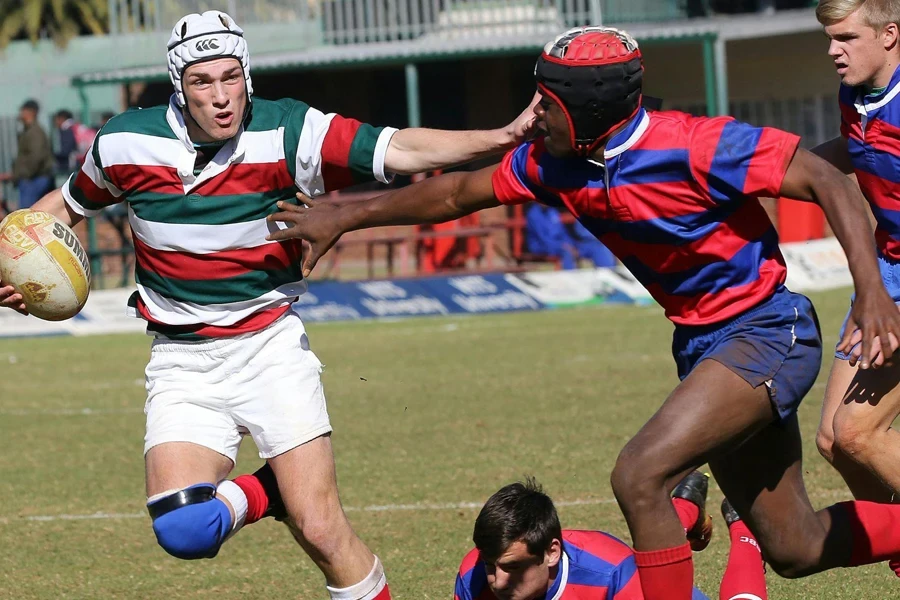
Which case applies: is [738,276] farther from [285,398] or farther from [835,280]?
[835,280]

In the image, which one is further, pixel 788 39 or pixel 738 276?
pixel 788 39

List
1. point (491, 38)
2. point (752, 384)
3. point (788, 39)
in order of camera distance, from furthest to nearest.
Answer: point (788, 39) < point (491, 38) < point (752, 384)

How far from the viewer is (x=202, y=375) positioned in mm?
5164

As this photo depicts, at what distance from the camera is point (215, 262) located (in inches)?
202

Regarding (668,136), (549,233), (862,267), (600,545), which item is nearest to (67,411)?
(600,545)

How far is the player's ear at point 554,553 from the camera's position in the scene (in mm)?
4738

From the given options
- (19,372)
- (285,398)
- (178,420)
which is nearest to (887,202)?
(285,398)

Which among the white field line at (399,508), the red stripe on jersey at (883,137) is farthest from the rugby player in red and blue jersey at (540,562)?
the white field line at (399,508)

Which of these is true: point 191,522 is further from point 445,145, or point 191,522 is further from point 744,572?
point 744,572

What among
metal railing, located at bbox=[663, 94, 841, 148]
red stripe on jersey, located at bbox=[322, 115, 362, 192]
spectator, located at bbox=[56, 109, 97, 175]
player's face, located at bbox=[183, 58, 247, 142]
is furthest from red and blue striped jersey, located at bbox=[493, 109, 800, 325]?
metal railing, located at bbox=[663, 94, 841, 148]

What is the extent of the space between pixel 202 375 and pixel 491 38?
60.4 feet

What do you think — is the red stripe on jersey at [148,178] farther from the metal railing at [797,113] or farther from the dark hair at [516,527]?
the metal railing at [797,113]

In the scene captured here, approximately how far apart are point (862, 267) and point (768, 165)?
16.5 inches

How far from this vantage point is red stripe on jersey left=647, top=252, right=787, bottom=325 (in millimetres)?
4613
